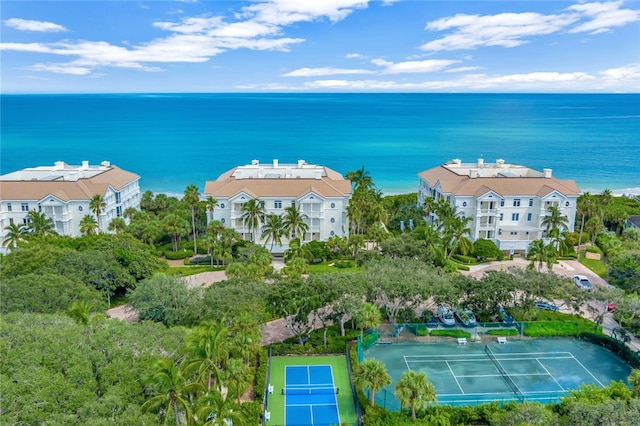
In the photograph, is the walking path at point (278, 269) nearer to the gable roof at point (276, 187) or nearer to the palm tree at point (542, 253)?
the palm tree at point (542, 253)

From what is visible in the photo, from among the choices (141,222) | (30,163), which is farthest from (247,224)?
(30,163)

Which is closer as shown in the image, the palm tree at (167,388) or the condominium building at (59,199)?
the palm tree at (167,388)

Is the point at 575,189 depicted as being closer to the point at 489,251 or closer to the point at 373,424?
the point at 489,251

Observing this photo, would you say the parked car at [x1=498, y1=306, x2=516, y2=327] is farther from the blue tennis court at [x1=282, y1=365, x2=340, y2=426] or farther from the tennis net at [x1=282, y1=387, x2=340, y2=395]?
the tennis net at [x1=282, y1=387, x2=340, y2=395]

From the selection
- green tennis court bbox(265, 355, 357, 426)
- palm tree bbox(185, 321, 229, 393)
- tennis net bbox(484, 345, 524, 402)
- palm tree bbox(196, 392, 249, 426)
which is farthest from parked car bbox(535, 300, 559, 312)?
palm tree bbox(196, 392, 249, 426)

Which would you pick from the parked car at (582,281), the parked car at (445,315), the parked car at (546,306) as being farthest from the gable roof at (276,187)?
the parked car at (582,281)

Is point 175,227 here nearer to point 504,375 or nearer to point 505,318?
point 505,318
